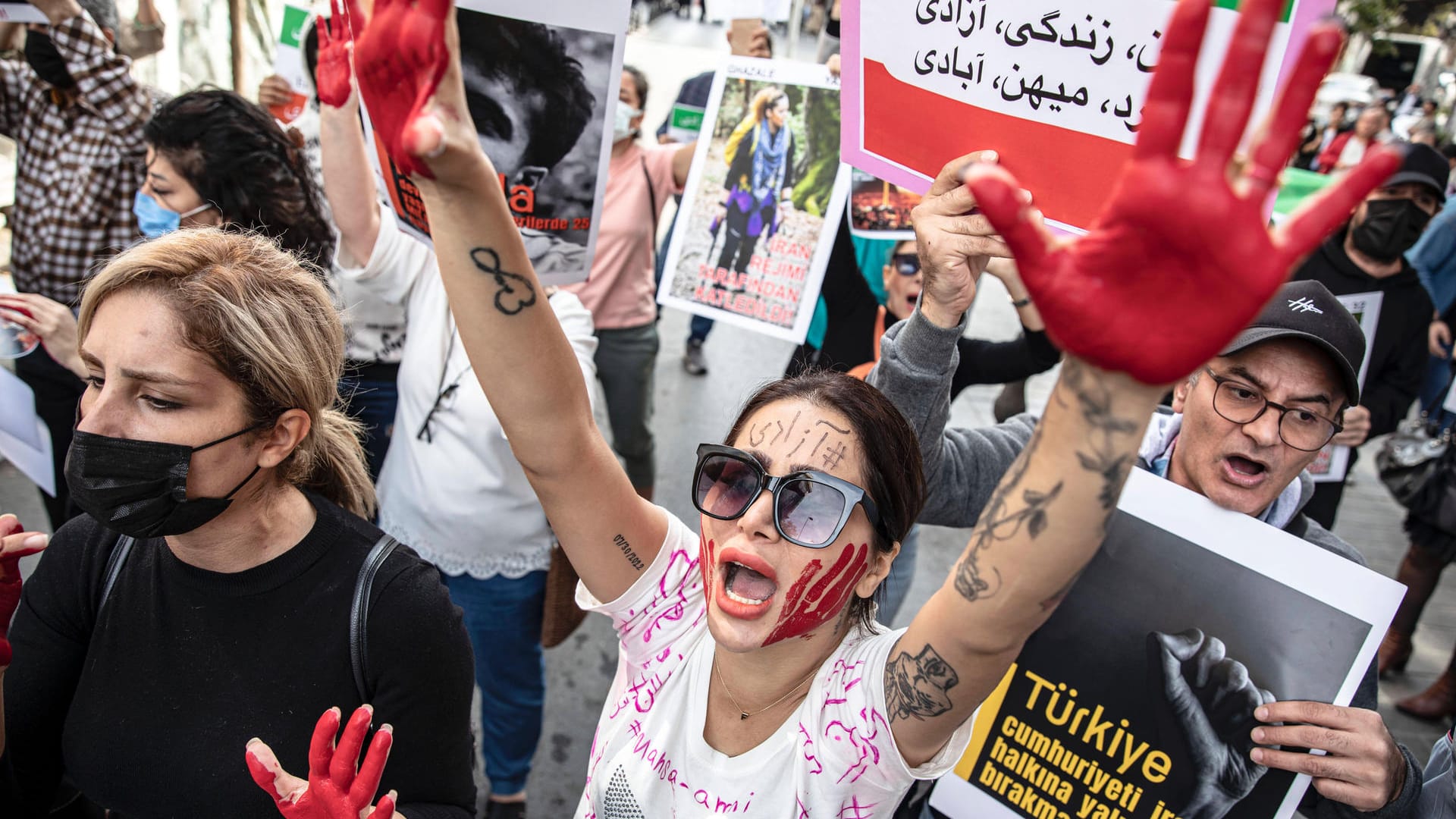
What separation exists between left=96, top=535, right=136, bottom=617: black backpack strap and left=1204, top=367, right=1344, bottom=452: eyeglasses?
200 cm

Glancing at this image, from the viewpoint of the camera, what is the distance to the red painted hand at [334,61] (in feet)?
6.79

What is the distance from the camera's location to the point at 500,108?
186 cm

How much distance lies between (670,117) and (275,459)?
13.7ft

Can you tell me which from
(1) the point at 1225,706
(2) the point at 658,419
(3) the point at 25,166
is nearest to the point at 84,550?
(1) the point at 1225,706

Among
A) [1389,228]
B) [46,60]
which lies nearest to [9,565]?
[46,60]

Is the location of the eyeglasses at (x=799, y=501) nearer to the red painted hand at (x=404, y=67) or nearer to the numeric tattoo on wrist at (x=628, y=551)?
the numeric tattoo on wrist at (x=628, y=551)

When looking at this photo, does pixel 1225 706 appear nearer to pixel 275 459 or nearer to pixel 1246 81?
pixel 1246 81

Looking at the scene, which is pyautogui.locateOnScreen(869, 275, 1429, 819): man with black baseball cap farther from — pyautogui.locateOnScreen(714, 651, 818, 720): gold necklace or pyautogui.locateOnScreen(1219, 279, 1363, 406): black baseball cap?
pyautogui.locateOnScreen(714, 651, 818, 720): gold necklace

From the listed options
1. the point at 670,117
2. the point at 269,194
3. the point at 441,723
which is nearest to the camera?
the point at 441,723

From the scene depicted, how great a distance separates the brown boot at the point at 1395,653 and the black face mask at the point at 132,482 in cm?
456

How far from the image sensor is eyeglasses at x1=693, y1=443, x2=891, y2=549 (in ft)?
4.50

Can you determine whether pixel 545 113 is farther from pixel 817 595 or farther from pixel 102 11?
pixel 102 11

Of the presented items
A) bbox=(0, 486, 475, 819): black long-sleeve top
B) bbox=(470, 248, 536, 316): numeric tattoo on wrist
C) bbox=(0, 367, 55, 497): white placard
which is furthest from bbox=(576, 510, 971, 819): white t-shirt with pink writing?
bbox=(0, 367, 55, 497): white placard

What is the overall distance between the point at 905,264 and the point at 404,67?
219 centimetres
